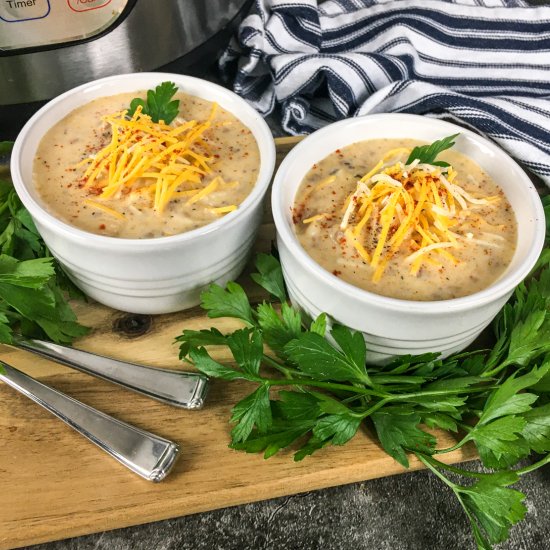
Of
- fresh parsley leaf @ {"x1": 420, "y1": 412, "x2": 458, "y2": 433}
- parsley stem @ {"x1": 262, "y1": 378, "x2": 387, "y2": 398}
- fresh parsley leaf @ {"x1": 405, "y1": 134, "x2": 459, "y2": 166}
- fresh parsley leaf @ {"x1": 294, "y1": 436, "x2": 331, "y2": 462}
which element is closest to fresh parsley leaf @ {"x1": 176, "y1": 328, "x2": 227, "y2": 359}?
parsley stem @ {"x1": 262, "y1": 378, "x2": 387, "y2": 398}

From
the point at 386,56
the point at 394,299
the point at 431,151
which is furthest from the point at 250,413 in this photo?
the point at 386,56

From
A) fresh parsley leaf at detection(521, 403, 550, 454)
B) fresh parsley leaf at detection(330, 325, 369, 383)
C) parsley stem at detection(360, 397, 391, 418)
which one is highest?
fresh parsley leaf at detection(330, 325, 369, 383)

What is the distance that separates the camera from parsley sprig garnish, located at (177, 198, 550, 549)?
103cm

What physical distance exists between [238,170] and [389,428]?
1.77 feet

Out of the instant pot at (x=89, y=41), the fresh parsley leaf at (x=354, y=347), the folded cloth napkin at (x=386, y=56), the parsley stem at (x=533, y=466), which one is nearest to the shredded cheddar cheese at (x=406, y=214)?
the fresh parsley leaf at (x=354, y=347)

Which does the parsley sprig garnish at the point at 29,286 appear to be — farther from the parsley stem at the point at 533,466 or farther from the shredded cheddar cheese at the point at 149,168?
the parsley stem at the point at 533,466

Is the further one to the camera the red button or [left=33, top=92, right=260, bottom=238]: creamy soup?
the red button

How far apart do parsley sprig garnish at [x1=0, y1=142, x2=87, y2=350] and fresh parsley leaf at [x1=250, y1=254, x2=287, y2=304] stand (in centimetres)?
33

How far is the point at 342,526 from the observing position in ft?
3.90

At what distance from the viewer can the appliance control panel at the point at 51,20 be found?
1.35 meters

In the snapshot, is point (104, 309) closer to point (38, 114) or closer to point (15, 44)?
point (38, 114)

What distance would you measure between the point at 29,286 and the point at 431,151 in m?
0.73

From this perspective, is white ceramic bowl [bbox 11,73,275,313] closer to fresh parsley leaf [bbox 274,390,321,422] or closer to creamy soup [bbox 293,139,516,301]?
creamy soup [bbox 293,139,516,301]

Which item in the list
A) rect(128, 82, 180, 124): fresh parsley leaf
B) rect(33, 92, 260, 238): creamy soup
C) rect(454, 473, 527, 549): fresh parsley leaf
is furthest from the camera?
rect(128, 82, 180, 124): fresh parsley leaf
